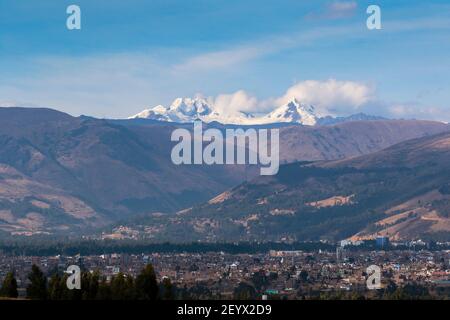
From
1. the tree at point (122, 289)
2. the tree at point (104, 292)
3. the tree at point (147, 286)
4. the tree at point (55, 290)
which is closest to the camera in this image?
the tree at point (122, 289)

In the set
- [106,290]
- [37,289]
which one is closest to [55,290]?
[106,290]

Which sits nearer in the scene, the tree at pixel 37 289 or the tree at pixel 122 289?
the tree at pixel 122 289

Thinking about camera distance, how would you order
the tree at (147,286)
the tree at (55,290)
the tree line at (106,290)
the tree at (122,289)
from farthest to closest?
the tree at (55,290)
the tree at (147,286)
the tree line at (106,290)
the tree at (122,289)

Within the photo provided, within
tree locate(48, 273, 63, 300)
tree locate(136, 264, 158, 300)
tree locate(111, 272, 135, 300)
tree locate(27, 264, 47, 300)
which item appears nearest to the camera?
tree locate(111, 272, 135, 300)

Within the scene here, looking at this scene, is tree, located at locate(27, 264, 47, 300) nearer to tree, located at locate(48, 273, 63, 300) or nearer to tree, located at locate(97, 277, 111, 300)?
tree, located at locate(48, 273, 63, 300)

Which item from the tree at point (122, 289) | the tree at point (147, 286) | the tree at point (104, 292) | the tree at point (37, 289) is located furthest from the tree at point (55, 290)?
the tree at point (147, 286)

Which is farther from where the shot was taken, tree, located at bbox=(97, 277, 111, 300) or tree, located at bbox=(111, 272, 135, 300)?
tree, located at bbox=(97, 277, 111, 300)

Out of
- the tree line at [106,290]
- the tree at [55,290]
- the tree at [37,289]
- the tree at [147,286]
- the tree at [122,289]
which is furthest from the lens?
the tree at [37,289]

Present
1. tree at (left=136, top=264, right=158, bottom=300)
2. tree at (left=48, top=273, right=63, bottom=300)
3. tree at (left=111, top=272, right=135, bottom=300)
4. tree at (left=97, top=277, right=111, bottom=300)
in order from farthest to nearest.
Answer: tree at (left=48, top=273, right=63, bottom=300) < tree at (left=136, top=264, right=158, bottom=300) < tree at (left=97, top=277, right=111, bottom=300) < tree at (left=111, top=272, right=135, bottom=300)

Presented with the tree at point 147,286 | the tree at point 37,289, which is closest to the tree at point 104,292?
the tree at point 147,286

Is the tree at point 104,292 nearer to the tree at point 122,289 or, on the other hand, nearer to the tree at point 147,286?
the tree at point 122,289

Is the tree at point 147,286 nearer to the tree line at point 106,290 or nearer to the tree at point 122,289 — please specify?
the tree line at point 106,290

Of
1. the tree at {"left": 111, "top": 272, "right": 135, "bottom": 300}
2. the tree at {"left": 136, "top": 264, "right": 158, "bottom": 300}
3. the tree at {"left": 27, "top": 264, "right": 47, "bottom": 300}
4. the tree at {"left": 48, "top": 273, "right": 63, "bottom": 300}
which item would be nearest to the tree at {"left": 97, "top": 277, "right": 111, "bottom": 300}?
the tree at {"left": 111, "top": 272, "right": 135, "bottom": 300}
